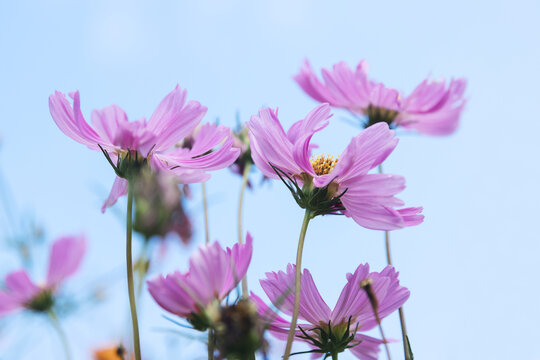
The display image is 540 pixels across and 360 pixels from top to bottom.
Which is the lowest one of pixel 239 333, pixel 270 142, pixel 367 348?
pixel 367 348

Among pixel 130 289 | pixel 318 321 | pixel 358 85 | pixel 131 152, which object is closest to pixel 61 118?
pixel 131 152

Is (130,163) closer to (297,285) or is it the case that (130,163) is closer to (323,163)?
(297,285)

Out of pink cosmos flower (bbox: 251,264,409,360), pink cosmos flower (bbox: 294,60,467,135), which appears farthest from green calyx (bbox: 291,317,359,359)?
pink cosmos flower (bbox: 294,60,467,135)

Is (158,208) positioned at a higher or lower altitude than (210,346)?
higher

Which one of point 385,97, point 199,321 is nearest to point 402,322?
point 199,321

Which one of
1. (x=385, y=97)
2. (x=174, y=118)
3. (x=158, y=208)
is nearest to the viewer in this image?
(x=158, y=208)

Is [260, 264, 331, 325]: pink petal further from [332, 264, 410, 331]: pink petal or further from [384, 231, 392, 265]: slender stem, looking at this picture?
[384, 231, 392, 265]: slender stem

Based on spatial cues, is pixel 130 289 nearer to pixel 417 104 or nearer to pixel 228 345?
pixel 228 345
